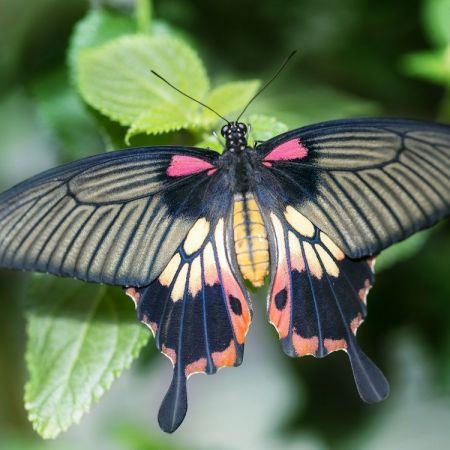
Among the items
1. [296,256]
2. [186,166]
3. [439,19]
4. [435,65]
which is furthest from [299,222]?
[439,19]

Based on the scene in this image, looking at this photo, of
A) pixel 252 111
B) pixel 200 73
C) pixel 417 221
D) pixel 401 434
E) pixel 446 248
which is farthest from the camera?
pixel 401 434

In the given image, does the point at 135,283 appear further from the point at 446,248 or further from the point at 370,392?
the point at 446,248

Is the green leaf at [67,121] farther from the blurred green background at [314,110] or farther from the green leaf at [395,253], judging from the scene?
the green leaf at [395,253]

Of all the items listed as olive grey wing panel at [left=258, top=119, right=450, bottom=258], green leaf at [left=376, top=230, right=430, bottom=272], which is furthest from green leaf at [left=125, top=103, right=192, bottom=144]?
green leaf at [left=376, top=230, right=430, bottom=272]

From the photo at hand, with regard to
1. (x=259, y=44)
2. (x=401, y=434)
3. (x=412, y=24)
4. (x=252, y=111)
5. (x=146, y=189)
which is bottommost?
(x=401, y=434)

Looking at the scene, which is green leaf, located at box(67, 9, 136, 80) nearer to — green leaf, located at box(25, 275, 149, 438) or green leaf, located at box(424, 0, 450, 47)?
green leaf, located at box(25, 275, 149, 438)

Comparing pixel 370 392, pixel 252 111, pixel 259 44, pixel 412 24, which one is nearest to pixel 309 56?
pixel 259 44

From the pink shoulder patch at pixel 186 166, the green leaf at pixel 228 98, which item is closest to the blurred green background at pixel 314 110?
the green leaf at pixel 228 98
